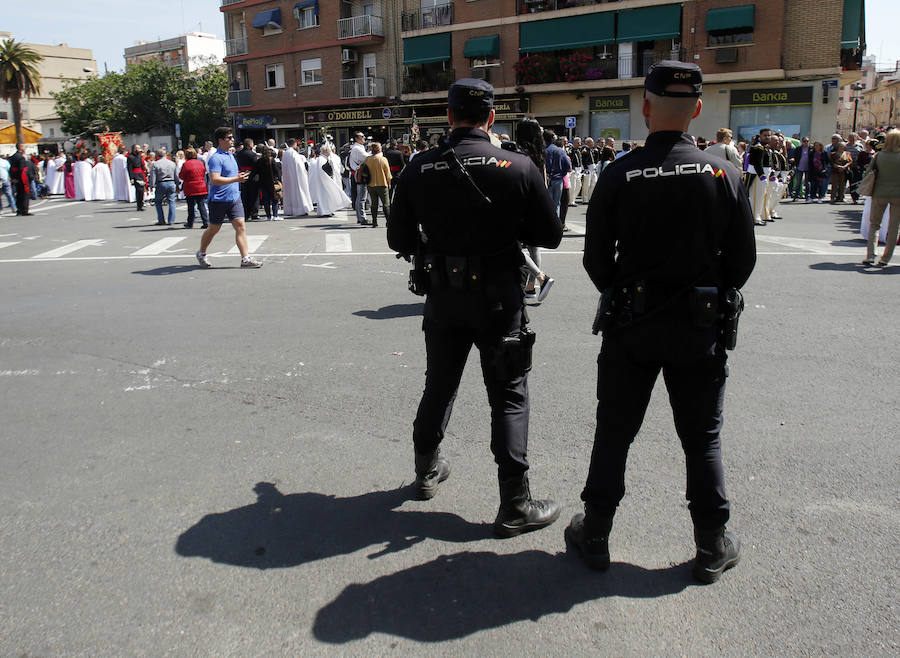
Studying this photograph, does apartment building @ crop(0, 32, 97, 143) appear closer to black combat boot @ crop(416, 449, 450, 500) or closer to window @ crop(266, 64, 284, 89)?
window @ crop(266, 64, 284, 89)

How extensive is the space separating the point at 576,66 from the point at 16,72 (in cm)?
4933

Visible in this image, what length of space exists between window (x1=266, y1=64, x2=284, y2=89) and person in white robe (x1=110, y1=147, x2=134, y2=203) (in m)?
18.6

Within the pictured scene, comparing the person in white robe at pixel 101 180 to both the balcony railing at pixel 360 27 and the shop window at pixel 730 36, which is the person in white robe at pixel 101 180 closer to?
the balcony railing at pixel 360 27

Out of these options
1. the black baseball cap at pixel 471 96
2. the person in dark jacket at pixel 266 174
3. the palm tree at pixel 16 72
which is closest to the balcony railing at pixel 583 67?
the person in dark jacket at pixel 266 174

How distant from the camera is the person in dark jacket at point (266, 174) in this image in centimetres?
1672

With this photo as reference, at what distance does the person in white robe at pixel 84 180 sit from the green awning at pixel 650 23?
21849 millimetres

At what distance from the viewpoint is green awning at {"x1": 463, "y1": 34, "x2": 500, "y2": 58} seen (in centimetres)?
3375

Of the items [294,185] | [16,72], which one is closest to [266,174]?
[294,185]

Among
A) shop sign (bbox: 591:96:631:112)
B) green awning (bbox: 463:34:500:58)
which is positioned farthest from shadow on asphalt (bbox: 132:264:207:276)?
green awning (bbox: 463:34:500:58)

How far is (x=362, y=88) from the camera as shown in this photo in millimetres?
38812

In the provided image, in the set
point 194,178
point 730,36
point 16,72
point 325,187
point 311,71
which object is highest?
point 16,72

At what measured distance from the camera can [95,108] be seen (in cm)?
5778

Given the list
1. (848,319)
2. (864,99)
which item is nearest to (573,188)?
(848,319)

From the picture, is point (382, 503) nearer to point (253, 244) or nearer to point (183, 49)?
point (253, 244)
